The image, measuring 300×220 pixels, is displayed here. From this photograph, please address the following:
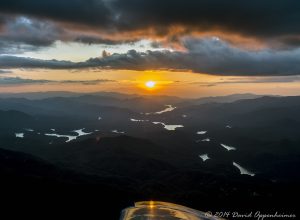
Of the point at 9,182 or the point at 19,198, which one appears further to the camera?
the point at 9,182

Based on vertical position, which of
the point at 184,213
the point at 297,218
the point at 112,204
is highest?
the point at 184,213

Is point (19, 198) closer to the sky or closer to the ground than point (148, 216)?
closer to the ground

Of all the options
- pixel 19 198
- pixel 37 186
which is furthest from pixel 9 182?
pixel 19 198

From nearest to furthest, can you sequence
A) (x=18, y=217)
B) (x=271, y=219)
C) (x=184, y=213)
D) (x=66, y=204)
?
(x=184, y=213), (x=18, y=217), (x=66, y=204), (x=271, y=219)

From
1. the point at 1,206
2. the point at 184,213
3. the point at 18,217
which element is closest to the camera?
the point at 184,213

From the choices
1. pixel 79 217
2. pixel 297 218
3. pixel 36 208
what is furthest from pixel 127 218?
pixel 297 218

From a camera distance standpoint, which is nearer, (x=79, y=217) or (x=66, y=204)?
A: (x=79, y=217)

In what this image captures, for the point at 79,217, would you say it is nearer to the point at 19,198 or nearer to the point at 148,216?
the point at 19,198

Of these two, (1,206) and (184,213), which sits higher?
(184,213)

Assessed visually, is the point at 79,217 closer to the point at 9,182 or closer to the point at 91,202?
the point at 91,202
